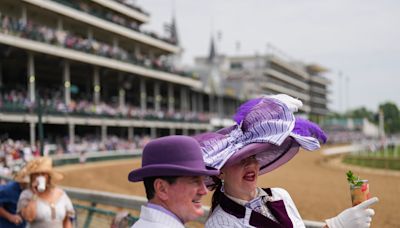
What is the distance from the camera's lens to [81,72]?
39500mm

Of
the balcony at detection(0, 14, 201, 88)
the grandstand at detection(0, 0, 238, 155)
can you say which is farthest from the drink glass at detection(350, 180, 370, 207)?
the balcony at detection(0, 14, 201, 88)

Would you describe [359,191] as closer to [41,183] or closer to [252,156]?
[252,156]

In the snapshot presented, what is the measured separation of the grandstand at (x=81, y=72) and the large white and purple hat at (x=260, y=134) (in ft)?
65.8

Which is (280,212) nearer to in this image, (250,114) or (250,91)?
(250,114)

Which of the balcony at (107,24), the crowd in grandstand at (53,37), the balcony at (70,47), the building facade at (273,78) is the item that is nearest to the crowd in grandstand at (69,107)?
the balcony at (70,47)

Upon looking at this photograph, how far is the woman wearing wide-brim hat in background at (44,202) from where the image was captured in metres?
4.54

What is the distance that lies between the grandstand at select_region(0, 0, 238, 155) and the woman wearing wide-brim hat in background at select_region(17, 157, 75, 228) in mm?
Answer: 17739

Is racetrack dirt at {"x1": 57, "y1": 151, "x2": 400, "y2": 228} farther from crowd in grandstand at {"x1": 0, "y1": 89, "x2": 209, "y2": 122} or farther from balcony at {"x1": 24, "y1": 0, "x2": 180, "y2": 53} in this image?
balcony at {"x1": 24, "y1": 0, "x2": 180, "y2": 53}

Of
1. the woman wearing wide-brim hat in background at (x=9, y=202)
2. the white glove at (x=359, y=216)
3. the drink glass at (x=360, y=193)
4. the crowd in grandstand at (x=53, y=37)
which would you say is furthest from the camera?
the crowd in grandstand at (x=53, y=37)

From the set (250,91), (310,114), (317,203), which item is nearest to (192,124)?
(317,203)

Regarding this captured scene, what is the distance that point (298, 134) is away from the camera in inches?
107

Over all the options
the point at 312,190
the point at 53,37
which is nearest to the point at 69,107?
the point at 53,37

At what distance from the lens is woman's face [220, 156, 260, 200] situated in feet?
8.70

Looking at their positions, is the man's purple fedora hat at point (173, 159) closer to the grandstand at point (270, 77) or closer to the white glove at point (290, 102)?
the white glove at point (290, 102)
